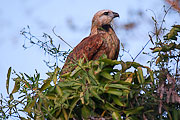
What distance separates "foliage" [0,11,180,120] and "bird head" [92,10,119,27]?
7.90 ft

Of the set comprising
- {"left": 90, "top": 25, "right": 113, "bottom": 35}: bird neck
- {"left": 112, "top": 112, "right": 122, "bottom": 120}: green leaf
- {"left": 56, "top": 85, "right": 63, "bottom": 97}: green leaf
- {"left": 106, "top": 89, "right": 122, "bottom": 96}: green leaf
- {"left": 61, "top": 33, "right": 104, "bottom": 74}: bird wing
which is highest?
{"left": 90, "top": 25, "right": 113, "bottom": 35}: bird neck

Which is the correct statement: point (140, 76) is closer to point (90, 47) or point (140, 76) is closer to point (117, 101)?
point (117, 101)

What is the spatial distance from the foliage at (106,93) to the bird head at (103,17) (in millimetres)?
2407

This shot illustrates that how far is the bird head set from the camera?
6.74m

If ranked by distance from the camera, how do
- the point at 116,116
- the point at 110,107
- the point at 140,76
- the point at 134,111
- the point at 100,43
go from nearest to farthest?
1. the point at 116,116
2. the point at 134,111
3. the point at 110,107
4. the point at 140,76
5. the point at 100,43

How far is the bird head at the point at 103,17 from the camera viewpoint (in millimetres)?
6742

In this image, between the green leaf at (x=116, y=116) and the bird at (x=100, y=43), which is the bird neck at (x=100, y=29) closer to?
the bird at (x=100, y=43)

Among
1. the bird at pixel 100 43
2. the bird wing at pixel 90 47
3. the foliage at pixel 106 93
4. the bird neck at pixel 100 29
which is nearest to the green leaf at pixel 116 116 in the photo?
the foliage at pixel 106 93

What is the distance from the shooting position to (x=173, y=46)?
4414 millimetres

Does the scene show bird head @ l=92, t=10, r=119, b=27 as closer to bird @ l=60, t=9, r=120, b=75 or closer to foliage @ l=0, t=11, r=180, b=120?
bird @ l=60, t=9, r=120, b=75

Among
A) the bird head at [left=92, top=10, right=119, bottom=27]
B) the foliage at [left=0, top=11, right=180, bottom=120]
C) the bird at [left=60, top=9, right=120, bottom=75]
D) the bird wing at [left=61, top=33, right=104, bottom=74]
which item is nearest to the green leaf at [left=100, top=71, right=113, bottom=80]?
the foliage at [left=0, top=11, right=180, bottom=120]

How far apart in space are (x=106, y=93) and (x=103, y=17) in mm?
2943

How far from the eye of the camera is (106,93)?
163 inches

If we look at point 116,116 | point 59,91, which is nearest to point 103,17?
point 59,91
